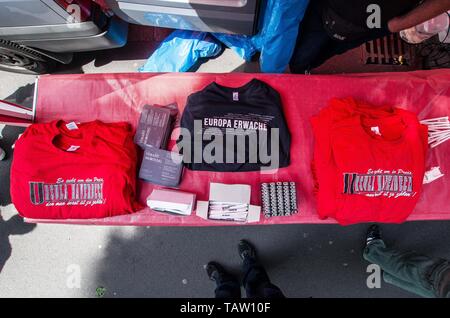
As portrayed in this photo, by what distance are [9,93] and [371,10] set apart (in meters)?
2.78

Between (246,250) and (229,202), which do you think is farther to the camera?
(246,250)

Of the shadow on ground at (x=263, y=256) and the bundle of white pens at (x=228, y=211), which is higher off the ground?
the bundle of white pens at (x=228, y=211)

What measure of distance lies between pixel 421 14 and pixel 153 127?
1.56 metres

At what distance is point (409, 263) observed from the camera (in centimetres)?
211

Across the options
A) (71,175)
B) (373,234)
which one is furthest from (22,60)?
(373,234)

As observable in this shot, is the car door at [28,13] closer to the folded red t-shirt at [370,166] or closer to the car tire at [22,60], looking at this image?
the car tire at [22,60]

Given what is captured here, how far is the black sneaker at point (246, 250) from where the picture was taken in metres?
2.41

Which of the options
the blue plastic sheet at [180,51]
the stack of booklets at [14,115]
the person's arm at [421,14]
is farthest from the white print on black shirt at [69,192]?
the person's arm at [421,14]

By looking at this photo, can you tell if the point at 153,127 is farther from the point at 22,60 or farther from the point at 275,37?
the point at 22,60

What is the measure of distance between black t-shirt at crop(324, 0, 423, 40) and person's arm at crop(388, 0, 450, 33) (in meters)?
0.04

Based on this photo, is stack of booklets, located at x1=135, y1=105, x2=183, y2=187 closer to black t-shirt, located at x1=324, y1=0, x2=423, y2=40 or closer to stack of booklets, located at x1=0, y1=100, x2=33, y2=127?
stack of booklets, located at x1=0, y1=100, x2=33, y2=127

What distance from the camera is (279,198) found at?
197cm

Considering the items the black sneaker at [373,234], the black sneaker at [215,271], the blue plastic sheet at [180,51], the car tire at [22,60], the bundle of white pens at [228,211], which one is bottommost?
the black sneaker at [215,271]

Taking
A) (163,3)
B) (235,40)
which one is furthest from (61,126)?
(235,40)
